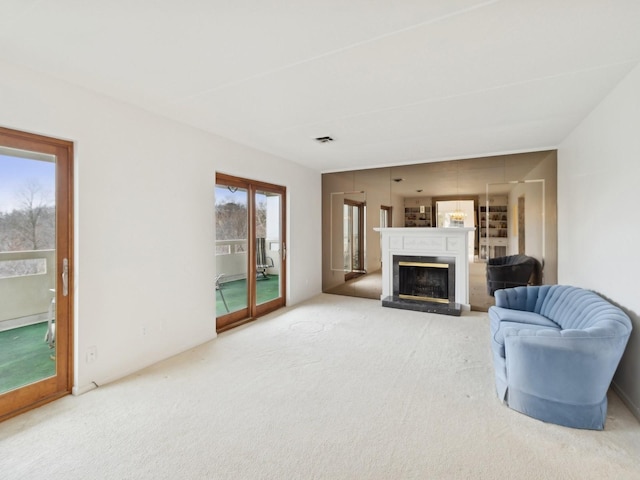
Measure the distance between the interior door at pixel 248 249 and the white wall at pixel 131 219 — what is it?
322mm

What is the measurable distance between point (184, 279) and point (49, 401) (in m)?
1.46

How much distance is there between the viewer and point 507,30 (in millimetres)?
1798

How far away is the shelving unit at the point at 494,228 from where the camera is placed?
15.7 ft

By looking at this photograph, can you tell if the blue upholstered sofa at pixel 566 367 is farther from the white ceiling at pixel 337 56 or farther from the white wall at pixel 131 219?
Answer: the white wall at pixel 131 219

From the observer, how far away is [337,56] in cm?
208

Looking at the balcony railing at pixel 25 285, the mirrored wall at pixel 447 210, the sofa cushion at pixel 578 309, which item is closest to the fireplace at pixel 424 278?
the mirrored wall at pixel 447 210

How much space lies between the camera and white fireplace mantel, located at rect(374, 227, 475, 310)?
5016 millimetres

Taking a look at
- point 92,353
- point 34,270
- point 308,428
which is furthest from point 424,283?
point 34,270

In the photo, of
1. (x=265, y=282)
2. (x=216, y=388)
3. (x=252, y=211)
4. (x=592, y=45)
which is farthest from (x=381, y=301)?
(x=592, y=45)

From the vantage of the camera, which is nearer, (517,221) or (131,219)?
(131,219)

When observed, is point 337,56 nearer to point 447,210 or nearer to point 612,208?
point 612,208

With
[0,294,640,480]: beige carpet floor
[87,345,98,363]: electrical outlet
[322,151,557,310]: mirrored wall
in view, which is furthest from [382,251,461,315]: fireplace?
[87,345,98,363]: electrical outlet

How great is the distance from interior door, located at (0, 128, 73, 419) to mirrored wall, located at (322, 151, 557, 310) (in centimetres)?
440

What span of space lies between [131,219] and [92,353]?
1.23 m
